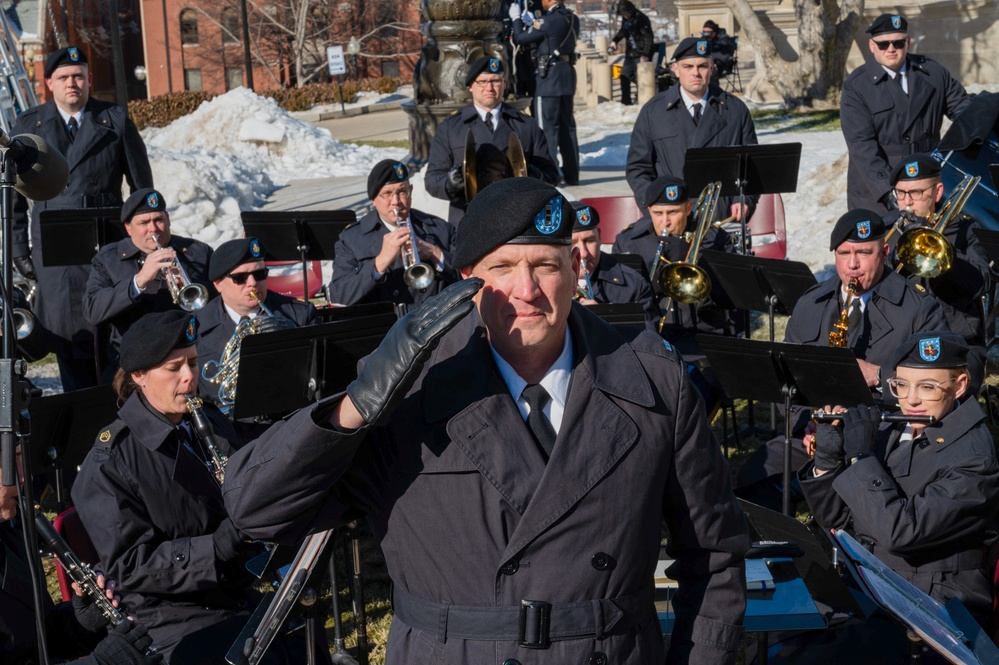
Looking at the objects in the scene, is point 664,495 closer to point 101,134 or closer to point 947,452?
point 947,452

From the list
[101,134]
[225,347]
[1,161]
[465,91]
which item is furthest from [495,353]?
[465,91]

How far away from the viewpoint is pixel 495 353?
2.73 meters

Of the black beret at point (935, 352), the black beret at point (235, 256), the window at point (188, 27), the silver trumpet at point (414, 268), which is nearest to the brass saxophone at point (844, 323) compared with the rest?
the black beret at point (935, 352)

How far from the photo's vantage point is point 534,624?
259cm

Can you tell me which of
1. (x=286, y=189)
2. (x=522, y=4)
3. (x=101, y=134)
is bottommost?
(x=286, y=189)

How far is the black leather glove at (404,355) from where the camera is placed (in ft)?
7.88

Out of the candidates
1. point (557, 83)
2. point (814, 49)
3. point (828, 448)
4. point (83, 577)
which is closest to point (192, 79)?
point (814, 49)

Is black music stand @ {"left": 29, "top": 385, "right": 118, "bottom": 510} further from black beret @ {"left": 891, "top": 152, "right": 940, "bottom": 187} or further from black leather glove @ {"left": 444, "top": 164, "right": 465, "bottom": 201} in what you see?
black beret @ {"left": 891, "top": 152, "right": 940, "bottom": 187}

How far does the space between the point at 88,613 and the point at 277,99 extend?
3886 centimetres

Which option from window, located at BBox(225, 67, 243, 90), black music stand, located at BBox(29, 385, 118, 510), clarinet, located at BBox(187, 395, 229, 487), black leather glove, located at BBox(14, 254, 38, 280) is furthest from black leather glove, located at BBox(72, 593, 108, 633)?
window, located at BBox(225, 67, 243, 90)

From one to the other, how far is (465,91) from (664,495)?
999 centimetres

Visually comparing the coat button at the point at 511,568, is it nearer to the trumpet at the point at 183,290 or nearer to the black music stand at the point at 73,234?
the trumpet at the point at 183,290

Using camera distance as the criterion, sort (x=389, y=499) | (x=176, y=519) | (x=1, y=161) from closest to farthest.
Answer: (x=389, y=499), (x=1, y=161), (x=176, y=519)

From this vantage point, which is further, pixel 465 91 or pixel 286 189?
pixel 286 189
